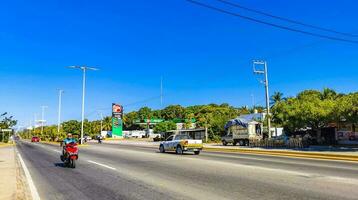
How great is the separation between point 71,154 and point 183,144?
12.6 meters

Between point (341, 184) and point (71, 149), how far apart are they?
13.3 metres

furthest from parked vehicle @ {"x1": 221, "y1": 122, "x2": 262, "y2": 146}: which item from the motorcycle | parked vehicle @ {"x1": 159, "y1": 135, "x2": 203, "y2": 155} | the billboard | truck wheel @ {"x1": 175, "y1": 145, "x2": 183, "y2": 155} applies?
the billboard

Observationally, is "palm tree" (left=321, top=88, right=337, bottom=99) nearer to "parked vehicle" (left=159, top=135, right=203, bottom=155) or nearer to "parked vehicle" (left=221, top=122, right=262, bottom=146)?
"parked vehicle" (left=221, top=122, right=262, bottom=146)

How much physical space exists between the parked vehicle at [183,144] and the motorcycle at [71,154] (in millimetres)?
12173

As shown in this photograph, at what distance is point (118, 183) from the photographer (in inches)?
546

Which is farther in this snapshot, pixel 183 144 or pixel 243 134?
pixel 243 134

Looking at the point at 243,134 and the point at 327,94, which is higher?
the point at 327,94

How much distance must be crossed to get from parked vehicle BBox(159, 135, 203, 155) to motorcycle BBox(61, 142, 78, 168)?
39.9ft

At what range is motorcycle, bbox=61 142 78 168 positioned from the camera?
20.8 m

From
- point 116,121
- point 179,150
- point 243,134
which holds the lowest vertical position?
point 179,150

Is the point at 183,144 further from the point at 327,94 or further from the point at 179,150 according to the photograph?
the point at 327,94

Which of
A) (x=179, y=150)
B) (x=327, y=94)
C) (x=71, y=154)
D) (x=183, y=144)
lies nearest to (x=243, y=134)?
(x=327, y=94)

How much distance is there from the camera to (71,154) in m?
20.8

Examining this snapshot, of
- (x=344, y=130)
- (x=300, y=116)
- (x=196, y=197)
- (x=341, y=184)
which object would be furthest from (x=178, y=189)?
(x=344, y=130)
